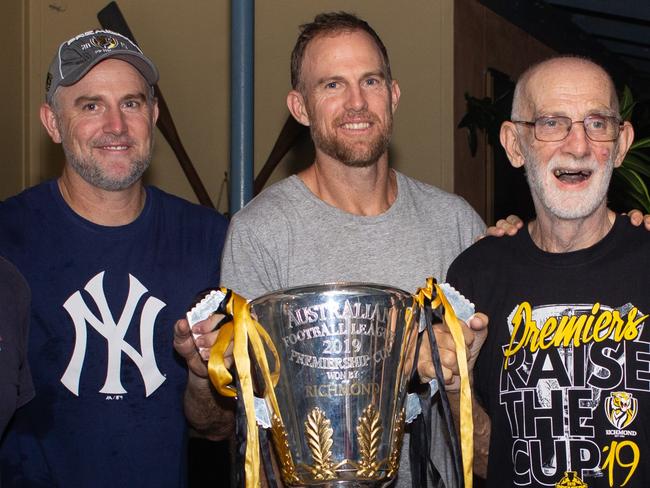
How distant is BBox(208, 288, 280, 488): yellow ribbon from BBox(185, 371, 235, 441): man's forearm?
18.4 inches

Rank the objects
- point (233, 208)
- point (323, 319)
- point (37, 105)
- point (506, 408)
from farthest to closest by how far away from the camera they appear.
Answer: point (37, 105) → point (233, 208) → point (506, 408) → point (323, 319)

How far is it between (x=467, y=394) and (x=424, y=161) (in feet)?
12.5

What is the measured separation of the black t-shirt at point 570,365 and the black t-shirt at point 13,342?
0.98 meters

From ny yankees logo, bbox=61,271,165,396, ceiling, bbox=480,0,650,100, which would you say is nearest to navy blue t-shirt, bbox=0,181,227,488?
ny yankees logo, bbox=61,271,165,396

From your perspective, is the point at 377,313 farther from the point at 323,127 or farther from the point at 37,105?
the point at 37,105

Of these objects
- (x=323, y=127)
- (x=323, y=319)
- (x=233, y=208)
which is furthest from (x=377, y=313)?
(x=233, y=208)

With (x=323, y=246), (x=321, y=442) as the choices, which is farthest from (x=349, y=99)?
(x=321, y=442)

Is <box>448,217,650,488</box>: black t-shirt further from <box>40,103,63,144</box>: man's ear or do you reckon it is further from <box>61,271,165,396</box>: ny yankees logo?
<box>40,103,63,144</box>: man's ear

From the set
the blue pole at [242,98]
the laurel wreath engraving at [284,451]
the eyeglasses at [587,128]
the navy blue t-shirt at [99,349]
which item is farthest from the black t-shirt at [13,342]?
the eyeglasses at [587,128]

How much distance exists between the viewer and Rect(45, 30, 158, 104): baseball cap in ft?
7.88

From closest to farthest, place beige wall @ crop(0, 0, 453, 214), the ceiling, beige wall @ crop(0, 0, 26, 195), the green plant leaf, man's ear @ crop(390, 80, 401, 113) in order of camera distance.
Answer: man's ear @ crop(390, 80, 401, 113) < the green plant leaf < beige wall @ crop(0, 0, 26, 195) < beige wall @ crop(0, 0, 453, 214) < the ceiling

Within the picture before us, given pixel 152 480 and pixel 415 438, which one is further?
pixel 152 480

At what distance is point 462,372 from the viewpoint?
1.62 m

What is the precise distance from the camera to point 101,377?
2.22 metres
